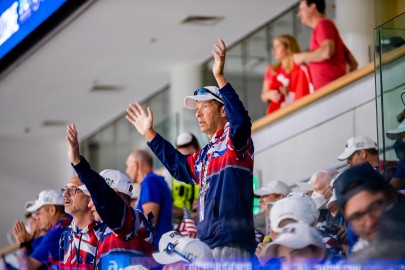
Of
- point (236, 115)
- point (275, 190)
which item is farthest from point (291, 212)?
point (275, 190)

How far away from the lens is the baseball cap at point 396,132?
20.6 ft

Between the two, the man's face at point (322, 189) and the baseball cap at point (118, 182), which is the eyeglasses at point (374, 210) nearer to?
the man's face at point (322, 189)

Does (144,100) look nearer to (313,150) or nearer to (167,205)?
(313,150)

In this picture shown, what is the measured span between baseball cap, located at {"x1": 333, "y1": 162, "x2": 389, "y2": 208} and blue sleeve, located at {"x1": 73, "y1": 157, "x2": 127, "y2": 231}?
2.50 m

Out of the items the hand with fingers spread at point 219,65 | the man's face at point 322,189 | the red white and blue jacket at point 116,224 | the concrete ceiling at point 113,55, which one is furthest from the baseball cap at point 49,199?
the concrete ceiling at point 113,55

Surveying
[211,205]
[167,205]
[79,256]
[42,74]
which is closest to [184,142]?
[167,205]

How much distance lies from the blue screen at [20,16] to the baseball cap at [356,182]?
7948mm

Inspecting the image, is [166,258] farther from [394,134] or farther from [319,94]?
[319,94]

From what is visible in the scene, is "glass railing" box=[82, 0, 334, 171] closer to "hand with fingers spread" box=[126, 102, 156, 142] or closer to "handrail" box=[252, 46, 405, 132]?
"handrail" box=[252, 46, 405, 132]

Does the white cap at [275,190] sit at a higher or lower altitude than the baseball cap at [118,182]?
higher

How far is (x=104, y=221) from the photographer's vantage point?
748 centimetres

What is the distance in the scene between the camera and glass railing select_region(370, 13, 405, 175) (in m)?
6.36

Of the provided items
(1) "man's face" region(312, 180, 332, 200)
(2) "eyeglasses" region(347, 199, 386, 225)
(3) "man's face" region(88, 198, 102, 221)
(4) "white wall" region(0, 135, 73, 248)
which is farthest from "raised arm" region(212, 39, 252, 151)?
(4) "white wall" region(0, 135, 73, 248)

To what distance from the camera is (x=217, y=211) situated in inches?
273
